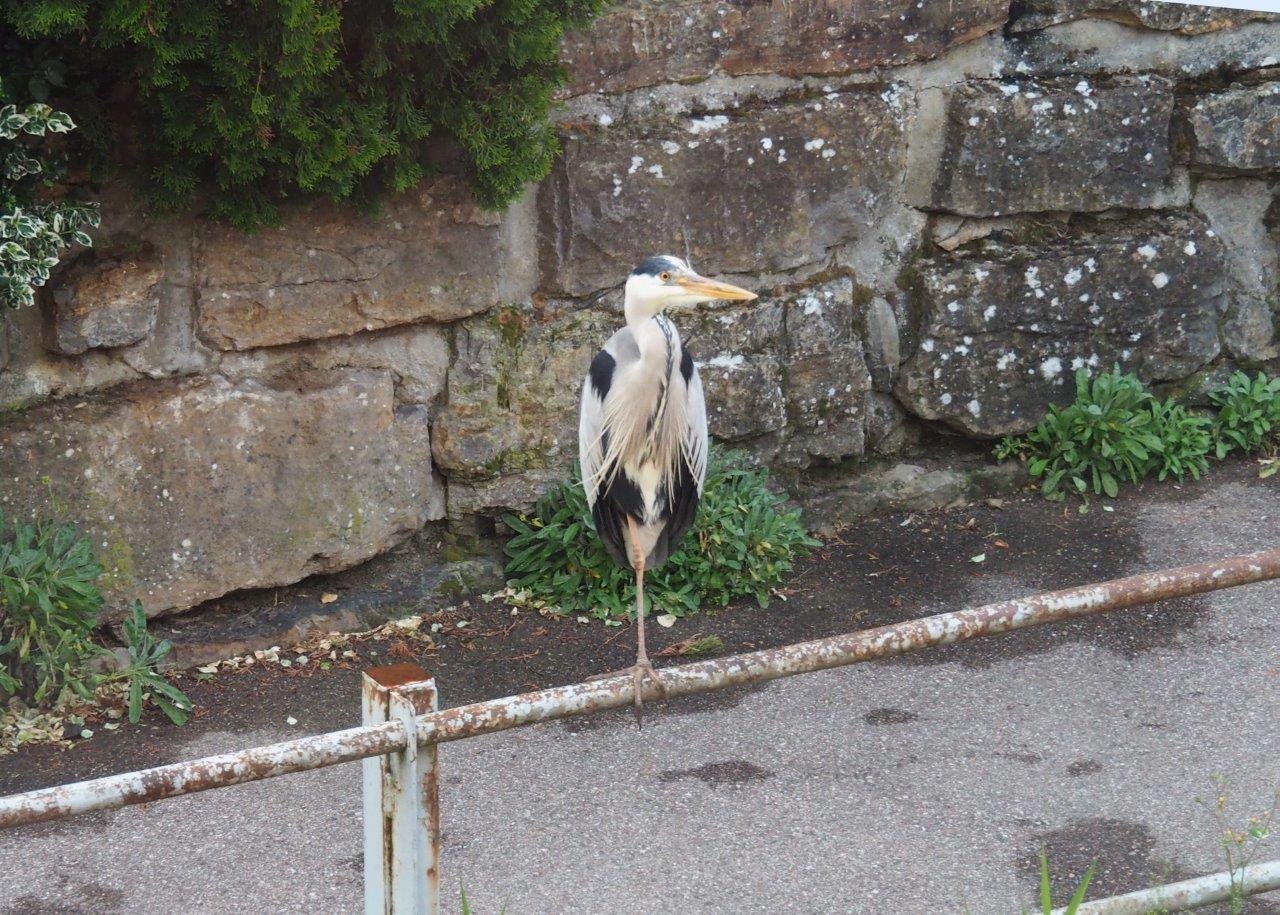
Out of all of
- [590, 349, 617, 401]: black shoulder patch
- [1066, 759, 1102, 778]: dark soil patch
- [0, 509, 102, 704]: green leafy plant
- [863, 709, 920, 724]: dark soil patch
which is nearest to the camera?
[1066, 759, 1102, 778]: dark soil patch

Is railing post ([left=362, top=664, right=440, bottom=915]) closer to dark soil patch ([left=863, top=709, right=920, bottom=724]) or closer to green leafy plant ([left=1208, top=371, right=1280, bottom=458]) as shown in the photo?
dark soil patch ([left=863, top=709, right=920, bottom=724])

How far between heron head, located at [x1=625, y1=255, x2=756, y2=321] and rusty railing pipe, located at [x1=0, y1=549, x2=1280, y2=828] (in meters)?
1.40

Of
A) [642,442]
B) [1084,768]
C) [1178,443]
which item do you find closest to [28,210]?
[642,442]

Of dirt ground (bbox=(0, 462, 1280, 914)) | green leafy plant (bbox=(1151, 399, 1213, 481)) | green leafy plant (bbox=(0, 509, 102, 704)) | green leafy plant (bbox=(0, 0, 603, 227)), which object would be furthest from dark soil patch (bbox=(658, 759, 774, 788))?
green leafy plant (bbox=(1151, 399, 1213, 481))

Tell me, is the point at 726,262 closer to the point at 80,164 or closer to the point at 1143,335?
the point at 1143,335

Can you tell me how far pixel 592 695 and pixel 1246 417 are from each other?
3724mm

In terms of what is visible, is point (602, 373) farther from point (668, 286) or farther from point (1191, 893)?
point (1191, 893)

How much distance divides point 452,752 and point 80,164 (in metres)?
A: 1.69

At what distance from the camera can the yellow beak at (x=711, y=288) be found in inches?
123

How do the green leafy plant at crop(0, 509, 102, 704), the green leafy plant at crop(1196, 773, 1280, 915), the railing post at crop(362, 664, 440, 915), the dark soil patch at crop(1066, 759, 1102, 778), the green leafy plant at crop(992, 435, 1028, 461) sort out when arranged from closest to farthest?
1. the railing post at crop(362, 664, 440, 915)
2. the green leafy plant at crop(1196, 773, 1280, 915)
3. the dark soil patch at crop(1066, 759, 1102, 778)
4. the green leafy plant at crop(0, 509, 102, 704)
5. the green leafy plant at crop(992, 435, 1028, 461)

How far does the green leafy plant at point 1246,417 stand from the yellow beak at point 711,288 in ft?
7.71

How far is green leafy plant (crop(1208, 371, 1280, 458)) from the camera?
4.80 meters

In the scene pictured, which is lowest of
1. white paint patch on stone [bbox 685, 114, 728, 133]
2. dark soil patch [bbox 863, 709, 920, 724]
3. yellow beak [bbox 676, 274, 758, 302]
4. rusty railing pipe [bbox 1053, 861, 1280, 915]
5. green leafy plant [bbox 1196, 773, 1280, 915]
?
green leafy plant [bbox 1196, 773, 1280, 915]

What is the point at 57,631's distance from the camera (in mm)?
3492
